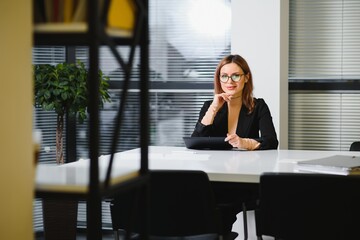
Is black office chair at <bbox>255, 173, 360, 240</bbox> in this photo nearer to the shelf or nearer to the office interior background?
the shelf

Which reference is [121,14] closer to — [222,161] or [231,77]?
[222,161]

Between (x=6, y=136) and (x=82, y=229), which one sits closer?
(x=6, y=136)

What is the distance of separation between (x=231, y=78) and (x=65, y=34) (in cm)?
272

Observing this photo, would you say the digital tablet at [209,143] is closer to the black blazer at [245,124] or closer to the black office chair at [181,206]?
the black blazer at [245,124]

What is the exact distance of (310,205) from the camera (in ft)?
7.80

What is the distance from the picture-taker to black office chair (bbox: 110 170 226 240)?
2545mm

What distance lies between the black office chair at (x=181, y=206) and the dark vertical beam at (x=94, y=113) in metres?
1.29

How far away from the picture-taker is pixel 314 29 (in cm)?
504

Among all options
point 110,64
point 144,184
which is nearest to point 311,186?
point 144,184

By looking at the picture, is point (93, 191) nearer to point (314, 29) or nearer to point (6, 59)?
point (6, 59)

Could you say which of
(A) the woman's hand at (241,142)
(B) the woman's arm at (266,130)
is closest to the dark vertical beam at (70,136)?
(B) the woman's arm at (266,130)

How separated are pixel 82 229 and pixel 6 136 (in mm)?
4329

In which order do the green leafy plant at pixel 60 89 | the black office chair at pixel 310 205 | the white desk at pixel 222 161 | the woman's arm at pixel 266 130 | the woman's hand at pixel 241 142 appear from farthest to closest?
the green leafy plant at pixel 60 89 < the woman's arm at pixel 266 130 < the woman's hand at pixel 241 142 < the white desk at pixel 222 161 < the black office chair at pixel 310 205

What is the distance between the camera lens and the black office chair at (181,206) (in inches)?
100
